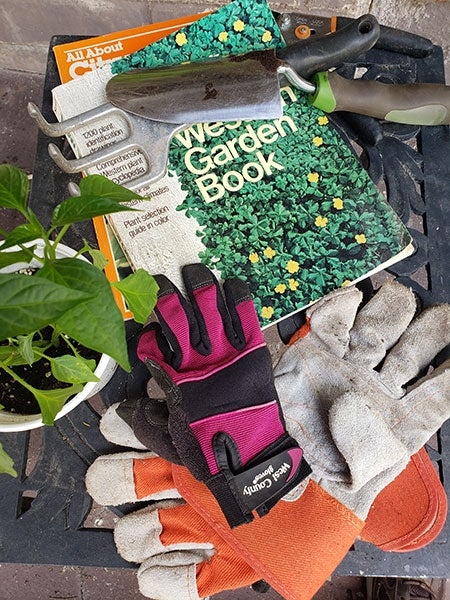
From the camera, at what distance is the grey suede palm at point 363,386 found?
2.06 ft

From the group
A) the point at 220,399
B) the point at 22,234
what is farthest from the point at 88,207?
the point at 220,399

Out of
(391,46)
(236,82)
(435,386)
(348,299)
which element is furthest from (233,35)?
(435,386)

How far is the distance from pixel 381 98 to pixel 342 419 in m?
0.37

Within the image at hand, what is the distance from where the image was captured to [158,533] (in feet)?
2.25

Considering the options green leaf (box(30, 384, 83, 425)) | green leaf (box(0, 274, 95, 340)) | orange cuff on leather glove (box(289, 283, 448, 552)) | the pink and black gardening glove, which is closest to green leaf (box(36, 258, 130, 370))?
green leaf (box(0, 274, 95, 340))

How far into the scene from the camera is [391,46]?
2.41ft

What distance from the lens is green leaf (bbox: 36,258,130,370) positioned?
358mm

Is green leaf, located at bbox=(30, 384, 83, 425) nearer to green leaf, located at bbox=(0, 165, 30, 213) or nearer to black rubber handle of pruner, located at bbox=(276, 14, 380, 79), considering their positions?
green leaf, located at bbox=(0, 165, 30, 213)

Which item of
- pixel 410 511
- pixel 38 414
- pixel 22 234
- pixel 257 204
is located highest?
pixel 22 234

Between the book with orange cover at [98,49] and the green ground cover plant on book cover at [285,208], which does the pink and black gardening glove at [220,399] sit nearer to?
the green ground cover plant on book cover at [285,208]

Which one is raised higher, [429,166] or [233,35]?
[233,35]

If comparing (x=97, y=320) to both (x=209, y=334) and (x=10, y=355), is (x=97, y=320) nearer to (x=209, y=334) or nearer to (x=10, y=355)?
(x=10, y=355)

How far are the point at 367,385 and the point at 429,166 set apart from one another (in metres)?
0.29

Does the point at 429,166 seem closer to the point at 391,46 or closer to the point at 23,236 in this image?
the point at 391,46
